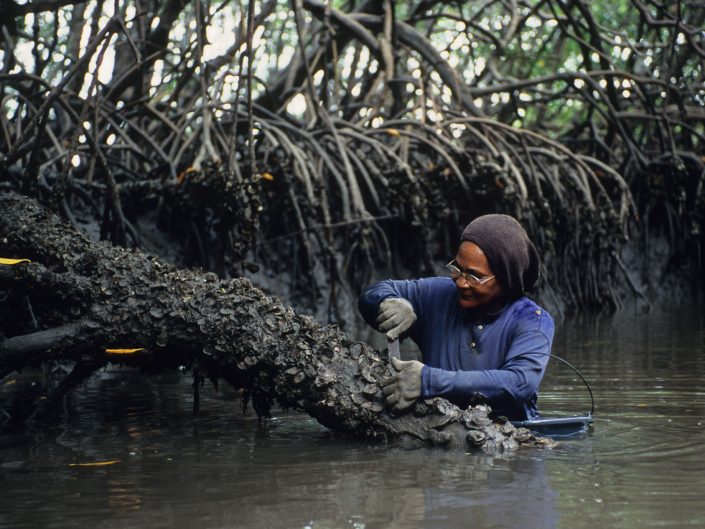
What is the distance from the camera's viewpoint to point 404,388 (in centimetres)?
344

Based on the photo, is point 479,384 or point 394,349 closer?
point 479,384

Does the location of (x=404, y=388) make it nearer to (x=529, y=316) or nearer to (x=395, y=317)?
(x=395, y=317)

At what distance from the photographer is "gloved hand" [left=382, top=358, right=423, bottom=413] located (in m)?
3.44

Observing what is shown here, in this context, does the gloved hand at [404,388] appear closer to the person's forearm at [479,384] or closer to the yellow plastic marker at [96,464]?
the person's forearm at [479,384]

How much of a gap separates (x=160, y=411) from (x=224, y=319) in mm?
919

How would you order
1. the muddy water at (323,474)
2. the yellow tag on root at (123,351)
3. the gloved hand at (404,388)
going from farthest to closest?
1. the yellow tag on root at (123,351)
2. the gloved hand at (404,388)
3. the muddy water at (323,474)

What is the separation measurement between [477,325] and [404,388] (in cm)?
43

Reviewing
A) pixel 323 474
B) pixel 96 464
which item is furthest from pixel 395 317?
pixel 96 464

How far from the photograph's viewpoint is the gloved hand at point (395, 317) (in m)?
3.72

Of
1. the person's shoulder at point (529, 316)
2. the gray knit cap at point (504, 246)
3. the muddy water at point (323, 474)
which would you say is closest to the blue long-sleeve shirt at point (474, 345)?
the person's shoulder at point (529, 316)

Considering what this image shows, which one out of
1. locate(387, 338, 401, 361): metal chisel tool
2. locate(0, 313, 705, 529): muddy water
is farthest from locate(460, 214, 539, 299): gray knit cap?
locate(0, 313, 705, 529): muddy water

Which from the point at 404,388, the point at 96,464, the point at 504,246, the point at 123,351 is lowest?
the point at 96,464

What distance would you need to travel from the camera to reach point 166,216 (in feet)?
23.2

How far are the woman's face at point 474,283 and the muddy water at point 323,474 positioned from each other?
1.85 ft
